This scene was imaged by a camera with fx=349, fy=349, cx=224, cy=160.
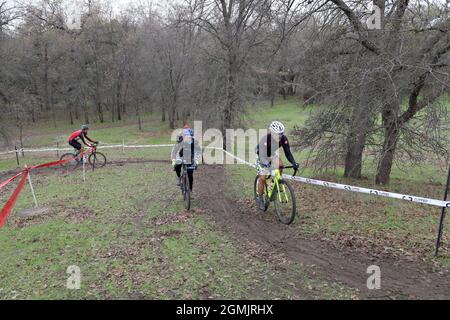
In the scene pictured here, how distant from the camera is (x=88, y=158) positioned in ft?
52.1

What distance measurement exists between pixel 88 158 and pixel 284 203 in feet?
36.1

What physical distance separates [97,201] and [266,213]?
5.14m

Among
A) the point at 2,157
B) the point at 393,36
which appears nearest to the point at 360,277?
the point at 393,36

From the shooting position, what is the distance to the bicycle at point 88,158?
15492mm

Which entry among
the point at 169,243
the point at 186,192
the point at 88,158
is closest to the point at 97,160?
the point at 88,158

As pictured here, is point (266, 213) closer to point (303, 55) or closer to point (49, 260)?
point (49, 260)

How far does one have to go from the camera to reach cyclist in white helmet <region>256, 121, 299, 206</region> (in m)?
7.67

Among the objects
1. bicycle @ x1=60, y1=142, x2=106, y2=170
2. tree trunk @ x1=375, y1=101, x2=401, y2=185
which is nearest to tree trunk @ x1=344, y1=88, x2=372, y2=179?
tree trunk @ x1=375, y1=101, x2=401, y2=185

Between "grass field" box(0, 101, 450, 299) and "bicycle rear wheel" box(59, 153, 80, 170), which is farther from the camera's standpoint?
"bicycle rear wheel" box(59, 153, 80, 170)

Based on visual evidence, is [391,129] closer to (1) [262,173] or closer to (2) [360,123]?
(2) [360,123]

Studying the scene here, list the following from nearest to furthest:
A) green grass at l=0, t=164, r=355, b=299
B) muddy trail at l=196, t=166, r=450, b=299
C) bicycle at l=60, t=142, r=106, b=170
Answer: muddy trail at l=196, t=166, r=450, b=299 < green grass at l=0, t=164, r=355, b=299 < bicycle at l=60, t=142, r=106, b=170

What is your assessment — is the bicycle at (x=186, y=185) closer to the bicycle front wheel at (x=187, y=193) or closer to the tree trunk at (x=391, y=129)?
the bicycle front wheel at (x=187, y=193)

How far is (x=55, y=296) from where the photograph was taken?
5.11m

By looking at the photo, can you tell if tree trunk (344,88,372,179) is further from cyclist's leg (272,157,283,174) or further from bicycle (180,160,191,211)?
bicycle (180,160,191,211)
